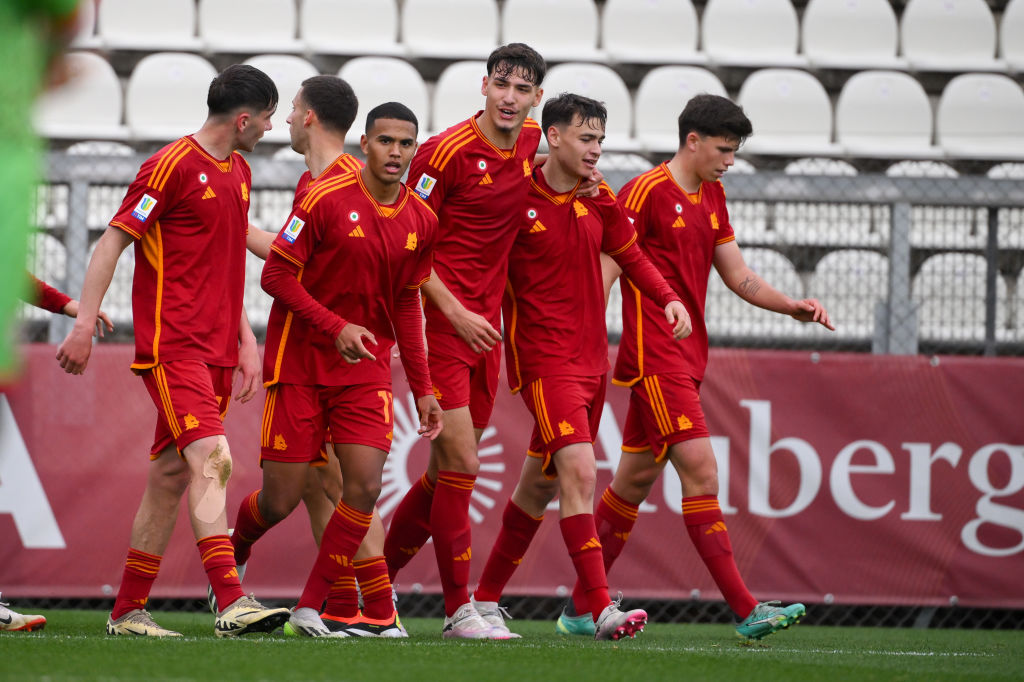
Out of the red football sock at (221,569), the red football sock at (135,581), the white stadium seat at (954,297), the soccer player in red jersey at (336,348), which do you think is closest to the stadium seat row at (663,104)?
the white stadium seat at (954,297)

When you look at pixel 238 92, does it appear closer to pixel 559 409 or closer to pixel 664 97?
pixel 559 409

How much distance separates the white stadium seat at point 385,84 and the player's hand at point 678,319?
5066 mm

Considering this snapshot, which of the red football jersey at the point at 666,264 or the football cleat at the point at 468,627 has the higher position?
the red football jersey at the point at 666,264

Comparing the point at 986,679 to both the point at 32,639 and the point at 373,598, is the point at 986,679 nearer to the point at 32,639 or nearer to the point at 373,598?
the point at 373,598

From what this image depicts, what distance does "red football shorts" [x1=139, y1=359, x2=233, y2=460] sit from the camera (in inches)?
177

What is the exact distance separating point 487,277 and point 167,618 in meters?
2.52

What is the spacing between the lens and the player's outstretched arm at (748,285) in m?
5.60

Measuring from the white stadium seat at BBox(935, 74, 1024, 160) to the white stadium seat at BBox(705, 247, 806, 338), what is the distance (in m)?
3.28

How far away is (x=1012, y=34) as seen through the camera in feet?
37.4

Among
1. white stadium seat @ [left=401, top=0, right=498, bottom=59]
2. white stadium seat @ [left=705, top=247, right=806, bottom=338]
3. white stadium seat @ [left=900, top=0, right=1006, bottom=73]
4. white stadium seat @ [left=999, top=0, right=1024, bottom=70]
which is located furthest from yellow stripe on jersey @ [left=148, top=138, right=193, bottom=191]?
white stadium seat @ [left=999, top=0, right=1024, bottom=70]

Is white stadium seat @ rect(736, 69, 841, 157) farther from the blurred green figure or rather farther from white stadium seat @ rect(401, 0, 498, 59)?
the blurred green figure

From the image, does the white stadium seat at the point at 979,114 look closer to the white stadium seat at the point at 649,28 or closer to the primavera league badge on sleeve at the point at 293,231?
the white stadium seat at the point at 649,28

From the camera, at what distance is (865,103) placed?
10539 millimetres

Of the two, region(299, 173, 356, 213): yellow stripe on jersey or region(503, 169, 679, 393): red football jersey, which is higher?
region(299, 173, 356, 213): yellow stripe on jersey
